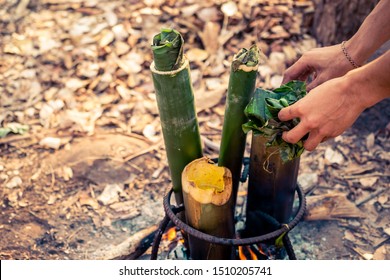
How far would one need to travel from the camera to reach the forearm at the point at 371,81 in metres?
1.79

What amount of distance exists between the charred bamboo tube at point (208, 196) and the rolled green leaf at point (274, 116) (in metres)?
0.26

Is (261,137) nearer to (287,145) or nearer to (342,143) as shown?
(287,145)

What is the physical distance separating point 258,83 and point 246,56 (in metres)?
2.37

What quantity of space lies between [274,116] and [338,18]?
2467 mm

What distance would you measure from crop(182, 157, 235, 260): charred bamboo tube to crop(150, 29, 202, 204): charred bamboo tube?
139 mm

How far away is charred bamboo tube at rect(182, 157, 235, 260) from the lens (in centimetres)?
204

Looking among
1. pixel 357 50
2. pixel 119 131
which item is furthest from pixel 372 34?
pixel 119 131

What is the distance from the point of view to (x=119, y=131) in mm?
3996

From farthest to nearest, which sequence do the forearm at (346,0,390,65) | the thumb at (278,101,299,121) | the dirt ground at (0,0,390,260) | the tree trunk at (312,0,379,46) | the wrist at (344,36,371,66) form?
the tree trunk at (312,0,379,46) < the dirt ground at (0,0,390,260) < the wrist at (344,36,371,66) < the forearm at (346,0,390,65) < the thumb at (278,101,299,121)

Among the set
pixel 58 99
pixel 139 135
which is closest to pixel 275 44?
pixel 139 135

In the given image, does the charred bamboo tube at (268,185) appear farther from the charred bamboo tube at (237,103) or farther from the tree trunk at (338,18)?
the tree trunk at (338,18)

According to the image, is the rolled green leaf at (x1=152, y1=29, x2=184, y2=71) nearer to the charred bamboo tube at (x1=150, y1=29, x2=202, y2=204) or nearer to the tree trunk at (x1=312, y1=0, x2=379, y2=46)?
the charred bamboo tube at (x1=150, y1=29, x2=202, y2=204)

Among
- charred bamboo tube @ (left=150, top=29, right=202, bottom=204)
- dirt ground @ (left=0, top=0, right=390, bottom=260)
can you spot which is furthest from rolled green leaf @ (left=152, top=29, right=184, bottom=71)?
dirt ground @ (left=0, top=0, right=390, bottom=260)

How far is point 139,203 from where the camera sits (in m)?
3.38
